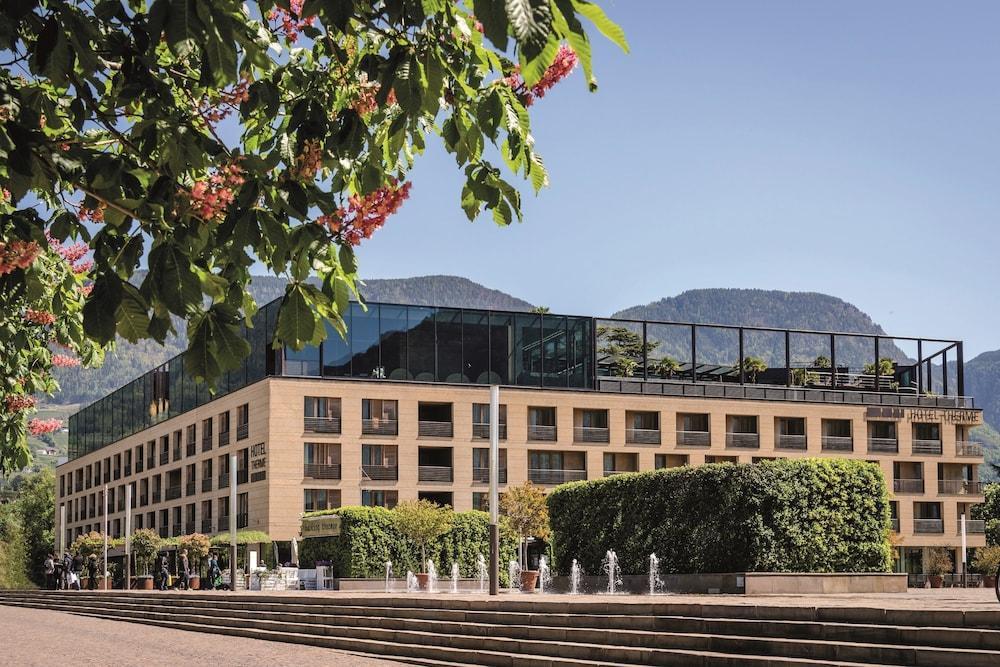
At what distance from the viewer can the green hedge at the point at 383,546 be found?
175 ft

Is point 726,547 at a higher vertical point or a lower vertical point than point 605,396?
lower

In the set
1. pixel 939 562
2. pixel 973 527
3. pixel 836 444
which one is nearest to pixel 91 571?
pixel 836 444

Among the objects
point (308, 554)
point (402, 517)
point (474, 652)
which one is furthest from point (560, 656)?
point (308, 554)

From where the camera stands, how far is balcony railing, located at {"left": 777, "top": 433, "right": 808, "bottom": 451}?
76.2 metres

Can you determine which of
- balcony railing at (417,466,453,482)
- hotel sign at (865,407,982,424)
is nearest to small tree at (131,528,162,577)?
balcony railing at (417,466,453,482)

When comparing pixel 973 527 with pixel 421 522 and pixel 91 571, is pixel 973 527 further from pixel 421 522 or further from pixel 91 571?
pixel 91 571

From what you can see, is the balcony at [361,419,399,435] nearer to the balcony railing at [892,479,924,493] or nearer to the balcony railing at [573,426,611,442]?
the balcony railing at [573,426,611,442]

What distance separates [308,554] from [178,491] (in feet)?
85.8

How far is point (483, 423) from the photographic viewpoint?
71125 mm

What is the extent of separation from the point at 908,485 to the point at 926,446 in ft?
9.43

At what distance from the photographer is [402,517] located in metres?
53.3

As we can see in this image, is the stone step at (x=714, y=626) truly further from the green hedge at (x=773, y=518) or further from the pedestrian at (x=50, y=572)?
the pedestrian at (x=50, y=572)

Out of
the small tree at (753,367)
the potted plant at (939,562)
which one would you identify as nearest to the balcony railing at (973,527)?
the potted plant at (939,562)

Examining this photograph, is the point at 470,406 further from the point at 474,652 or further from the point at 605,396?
the point at 474,652
